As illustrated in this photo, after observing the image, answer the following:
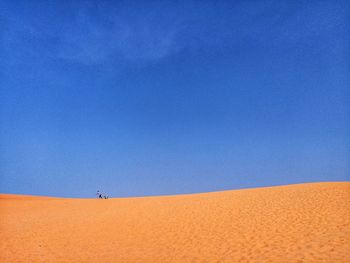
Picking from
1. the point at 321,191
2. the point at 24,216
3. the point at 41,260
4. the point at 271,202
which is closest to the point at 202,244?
the point at 41,260

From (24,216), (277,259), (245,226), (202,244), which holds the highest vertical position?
(24,216)

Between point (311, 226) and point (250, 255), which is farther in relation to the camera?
point (311, 226)

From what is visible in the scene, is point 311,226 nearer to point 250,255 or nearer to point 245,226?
point 245,226

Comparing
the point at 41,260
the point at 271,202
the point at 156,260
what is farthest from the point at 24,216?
the point at 271,202

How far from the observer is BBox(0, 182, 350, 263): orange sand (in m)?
11.5

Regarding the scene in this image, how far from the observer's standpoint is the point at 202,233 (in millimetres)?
15383

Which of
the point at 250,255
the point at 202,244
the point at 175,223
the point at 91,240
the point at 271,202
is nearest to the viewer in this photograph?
the point at 250,255

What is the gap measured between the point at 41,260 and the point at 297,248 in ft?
36.3

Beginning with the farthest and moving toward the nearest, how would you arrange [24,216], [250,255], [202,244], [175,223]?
[24,216], [175,223], [202,244], [250,255]

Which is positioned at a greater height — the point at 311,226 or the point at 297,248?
the point at 311,226

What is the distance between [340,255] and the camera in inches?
387

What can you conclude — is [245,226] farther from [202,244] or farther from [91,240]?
[91,240]

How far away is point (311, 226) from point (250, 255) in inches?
191

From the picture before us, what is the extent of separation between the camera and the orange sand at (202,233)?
37.7ft
